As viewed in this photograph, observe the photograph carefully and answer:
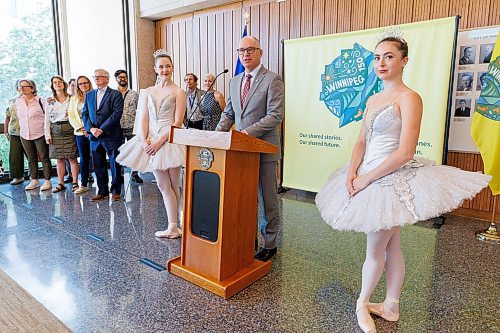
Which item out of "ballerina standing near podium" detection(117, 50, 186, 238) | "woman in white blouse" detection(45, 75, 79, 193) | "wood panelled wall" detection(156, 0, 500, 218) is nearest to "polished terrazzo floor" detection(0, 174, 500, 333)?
"ballerina standing near podium" detection(117, 50, 186, 238)

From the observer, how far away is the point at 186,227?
8.52 feet

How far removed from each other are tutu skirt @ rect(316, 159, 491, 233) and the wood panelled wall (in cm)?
264

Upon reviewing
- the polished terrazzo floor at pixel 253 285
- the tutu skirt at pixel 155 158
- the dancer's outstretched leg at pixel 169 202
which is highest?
the tutu skirt at pixel 155 158

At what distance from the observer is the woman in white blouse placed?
17.0 ft

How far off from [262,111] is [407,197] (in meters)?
1.28

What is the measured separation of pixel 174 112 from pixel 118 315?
1792 millimetres

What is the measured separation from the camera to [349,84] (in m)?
4.44

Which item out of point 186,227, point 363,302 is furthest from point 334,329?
point 186,227

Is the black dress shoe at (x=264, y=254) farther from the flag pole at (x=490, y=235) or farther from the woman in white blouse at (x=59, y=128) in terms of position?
the woman in white blouse at (x=59, y=128)

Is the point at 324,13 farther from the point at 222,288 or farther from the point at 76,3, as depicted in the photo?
the point at 76,3

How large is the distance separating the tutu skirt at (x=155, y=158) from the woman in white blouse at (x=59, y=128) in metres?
2.26

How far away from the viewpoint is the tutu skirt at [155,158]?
323cm

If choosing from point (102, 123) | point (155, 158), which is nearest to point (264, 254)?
point (155, 158)

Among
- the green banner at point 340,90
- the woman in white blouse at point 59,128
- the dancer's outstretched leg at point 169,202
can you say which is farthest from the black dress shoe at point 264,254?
the woman in white blouse at point 59,128
